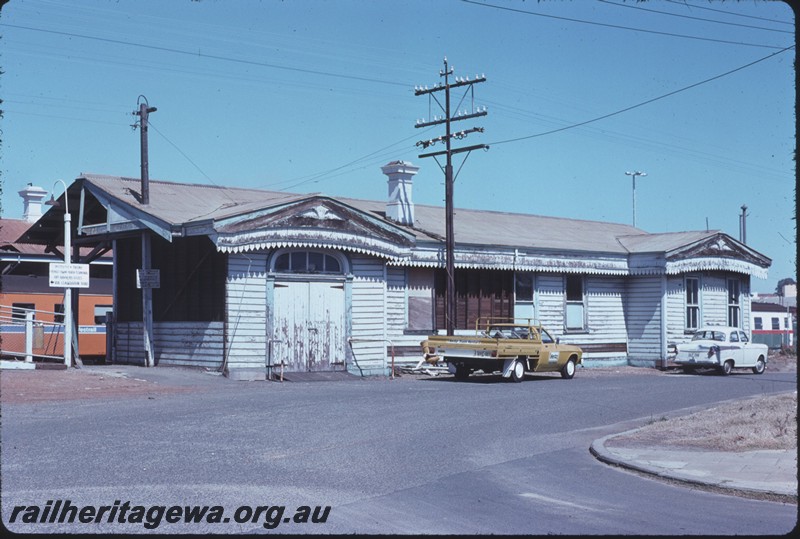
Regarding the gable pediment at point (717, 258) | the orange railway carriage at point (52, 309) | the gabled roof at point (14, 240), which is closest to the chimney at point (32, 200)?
the gabled roof at point (14, 240)

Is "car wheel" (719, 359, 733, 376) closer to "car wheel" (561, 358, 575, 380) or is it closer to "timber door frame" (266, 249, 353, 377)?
"car wheel" (561, 358, 575, 380)

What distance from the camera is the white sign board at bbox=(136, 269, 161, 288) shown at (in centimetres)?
2422

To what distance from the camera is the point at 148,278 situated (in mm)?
24281

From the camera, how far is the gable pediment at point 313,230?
72.4 ft

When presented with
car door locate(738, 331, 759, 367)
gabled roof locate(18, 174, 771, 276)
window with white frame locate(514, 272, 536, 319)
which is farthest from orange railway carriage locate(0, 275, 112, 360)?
car door locate(738, 331, 759, 367)

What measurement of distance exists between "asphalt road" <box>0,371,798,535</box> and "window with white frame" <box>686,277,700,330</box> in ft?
51.2

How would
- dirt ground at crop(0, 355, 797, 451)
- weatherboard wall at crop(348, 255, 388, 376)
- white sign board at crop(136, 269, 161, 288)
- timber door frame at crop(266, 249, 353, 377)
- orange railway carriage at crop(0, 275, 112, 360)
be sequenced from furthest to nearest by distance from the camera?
1. orange railway carriage at crop(0, 275, 112, 360)
2. weatherboard wall at crop(348, 255, 388, 376)
3. white sign board at crop(136, 269, 161, 288)
4. timber door frame at crop(266, 249, 353, 377)
5. dirt ground at crop(0, 355, 797, 451)

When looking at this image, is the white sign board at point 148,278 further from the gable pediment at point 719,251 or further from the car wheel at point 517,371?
the gable pediment at point 719,251

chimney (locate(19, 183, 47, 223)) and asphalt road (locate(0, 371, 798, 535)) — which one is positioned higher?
chimney (locate(19, 183, 47, 223))

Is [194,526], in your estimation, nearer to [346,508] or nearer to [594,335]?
[346,508]

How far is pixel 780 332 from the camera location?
51469mm

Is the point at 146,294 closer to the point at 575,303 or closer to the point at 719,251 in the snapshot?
the point at 575,303

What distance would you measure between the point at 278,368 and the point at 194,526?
1548 centimetres

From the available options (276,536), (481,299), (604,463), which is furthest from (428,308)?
(276,536)
